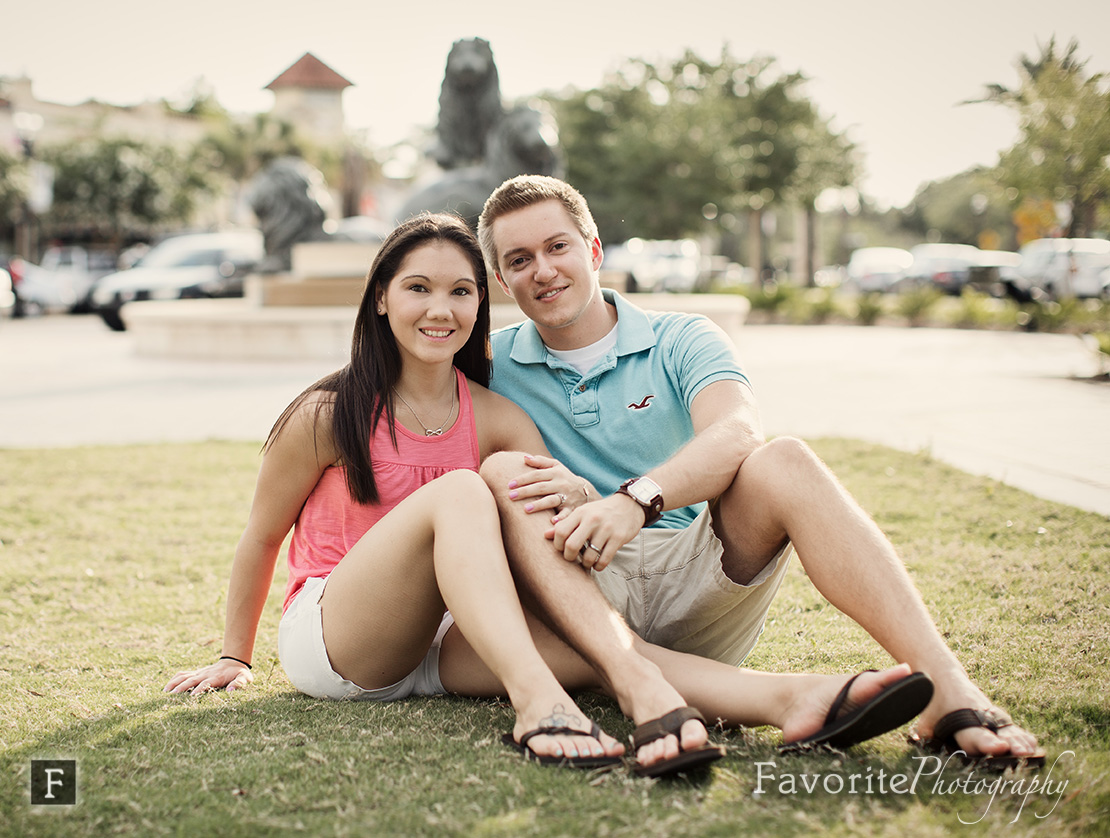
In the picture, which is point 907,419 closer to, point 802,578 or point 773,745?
point 802,578

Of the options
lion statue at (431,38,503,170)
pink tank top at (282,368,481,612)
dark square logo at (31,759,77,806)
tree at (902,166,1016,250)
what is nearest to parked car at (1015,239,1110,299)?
lion statue at (431,38,503,170)

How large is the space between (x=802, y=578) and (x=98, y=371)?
10.6 metres

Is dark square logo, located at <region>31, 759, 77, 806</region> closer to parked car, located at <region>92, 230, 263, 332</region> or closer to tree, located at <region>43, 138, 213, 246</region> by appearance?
parked car, located at <region>92, 230, 263, 332</region>

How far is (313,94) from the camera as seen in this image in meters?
68.7

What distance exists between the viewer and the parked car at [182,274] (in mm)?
18734

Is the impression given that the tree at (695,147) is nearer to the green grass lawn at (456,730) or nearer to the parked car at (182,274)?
the parked car at (182,274)

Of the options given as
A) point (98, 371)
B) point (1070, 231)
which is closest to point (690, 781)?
point (98, 371)

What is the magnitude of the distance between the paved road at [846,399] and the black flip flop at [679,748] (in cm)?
342

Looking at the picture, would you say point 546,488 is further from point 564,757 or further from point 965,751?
point 965,751

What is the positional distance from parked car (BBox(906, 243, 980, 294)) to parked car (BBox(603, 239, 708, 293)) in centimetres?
706

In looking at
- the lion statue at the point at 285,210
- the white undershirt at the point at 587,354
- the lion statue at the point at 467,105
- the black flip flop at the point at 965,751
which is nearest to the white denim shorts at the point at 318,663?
the white undershirt at the point at 587,354

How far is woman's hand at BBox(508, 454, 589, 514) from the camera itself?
7.42 feet

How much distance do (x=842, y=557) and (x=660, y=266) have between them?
35701 millimetres

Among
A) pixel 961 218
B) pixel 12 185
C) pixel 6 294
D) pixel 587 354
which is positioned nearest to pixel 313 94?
pixel 12 185
